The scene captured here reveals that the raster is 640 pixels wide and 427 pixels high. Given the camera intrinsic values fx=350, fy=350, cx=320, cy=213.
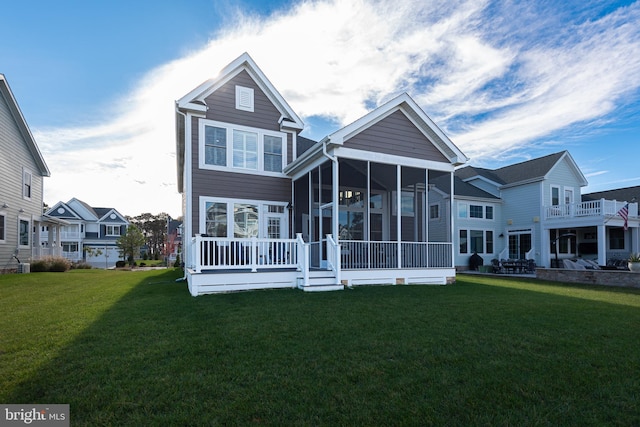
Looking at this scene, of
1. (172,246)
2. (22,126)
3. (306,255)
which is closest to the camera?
(306,255)

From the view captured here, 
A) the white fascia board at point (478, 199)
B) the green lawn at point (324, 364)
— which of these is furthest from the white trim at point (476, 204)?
the green lawn at point (324, 364)

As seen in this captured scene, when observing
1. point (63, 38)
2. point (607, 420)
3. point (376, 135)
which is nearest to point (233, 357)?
point (607, 420)

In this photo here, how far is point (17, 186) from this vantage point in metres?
16.1

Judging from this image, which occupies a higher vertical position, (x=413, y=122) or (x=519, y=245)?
(x=413, y=122)

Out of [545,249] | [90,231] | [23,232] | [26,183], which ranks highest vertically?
[26,183]

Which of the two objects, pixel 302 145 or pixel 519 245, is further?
pixel 519 245

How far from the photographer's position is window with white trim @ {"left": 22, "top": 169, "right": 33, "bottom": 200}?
664 inches

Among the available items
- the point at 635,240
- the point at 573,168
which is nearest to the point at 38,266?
the point at 573,168

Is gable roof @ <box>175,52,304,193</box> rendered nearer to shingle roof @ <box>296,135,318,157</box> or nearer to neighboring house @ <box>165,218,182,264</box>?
shingle roof @ <box>296,135,318,157</box>

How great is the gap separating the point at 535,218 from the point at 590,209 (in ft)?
8.81

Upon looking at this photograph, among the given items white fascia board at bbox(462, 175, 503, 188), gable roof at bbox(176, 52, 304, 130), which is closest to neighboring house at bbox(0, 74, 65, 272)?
gable roof at bbox(176, 52, 304, 130)

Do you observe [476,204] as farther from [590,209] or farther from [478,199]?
[590,209]

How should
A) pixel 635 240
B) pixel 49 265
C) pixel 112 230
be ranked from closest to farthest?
pixel 49 265 < pixel 635 240 < pixel 112 230

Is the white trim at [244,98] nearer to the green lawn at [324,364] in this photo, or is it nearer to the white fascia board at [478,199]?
the green lawn at [324,364]
